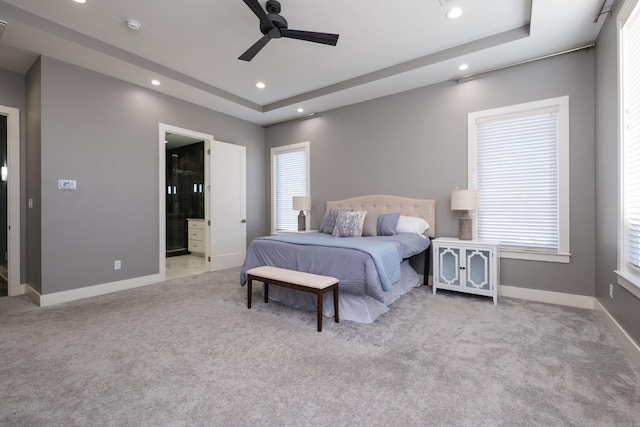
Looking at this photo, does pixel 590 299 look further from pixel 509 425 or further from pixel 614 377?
pixel 509 425

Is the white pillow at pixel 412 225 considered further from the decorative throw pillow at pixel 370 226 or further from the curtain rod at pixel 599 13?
the curtain rod at pixel 599 13

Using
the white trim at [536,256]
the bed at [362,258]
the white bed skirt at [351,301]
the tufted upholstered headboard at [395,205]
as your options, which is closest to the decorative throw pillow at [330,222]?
the bed at [362,258]

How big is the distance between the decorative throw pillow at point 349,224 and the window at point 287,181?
5.21 ft

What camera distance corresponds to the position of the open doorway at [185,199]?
6.92 metres

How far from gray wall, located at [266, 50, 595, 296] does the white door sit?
105 cm

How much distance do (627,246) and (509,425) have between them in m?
1.86

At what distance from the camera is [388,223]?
13.4 feet

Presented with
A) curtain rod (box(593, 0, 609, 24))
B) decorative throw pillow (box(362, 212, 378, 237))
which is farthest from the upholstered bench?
curtain rod (box(593, 0, 609, 24))

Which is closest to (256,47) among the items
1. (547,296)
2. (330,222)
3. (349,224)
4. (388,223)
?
(349,224)

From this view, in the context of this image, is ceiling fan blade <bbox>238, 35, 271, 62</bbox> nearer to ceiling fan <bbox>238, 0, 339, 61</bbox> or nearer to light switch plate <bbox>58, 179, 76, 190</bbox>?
ceiling fan <bbox>238, 0, 339, 61</bbox>

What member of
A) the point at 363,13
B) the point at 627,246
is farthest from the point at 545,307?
the point at 363,13

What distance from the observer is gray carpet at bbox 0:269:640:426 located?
1.57m

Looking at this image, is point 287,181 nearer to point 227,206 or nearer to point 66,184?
point 227,206

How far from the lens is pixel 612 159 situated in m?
2.58
